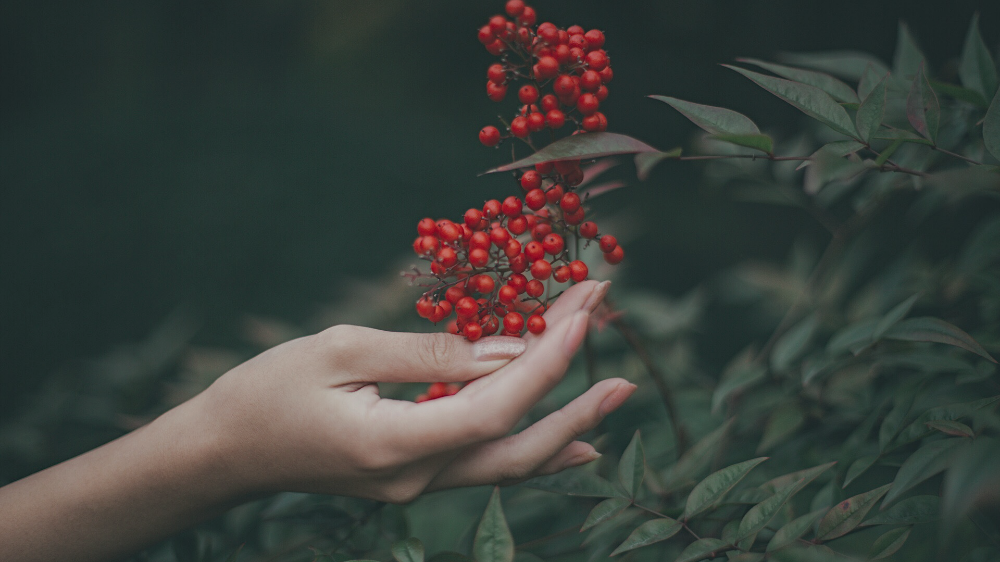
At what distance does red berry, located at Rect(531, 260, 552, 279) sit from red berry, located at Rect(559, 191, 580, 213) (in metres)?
0.08

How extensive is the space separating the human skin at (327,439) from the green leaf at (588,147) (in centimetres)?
18

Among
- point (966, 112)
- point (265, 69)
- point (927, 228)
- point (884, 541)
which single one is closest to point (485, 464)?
point (884, 541)

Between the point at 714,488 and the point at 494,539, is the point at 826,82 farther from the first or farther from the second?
the point at 494,539

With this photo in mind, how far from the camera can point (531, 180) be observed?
2.45 ft

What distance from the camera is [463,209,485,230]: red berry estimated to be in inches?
29.2

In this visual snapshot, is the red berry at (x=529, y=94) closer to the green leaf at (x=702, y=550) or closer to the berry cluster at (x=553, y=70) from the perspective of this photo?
the berry cluster at (x=553, y=70)

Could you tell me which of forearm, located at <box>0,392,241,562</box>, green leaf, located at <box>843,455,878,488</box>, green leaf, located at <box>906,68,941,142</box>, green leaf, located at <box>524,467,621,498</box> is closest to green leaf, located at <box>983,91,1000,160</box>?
green leaf, located at <box>906,68,941,142</box>

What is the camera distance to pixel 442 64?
2.86m

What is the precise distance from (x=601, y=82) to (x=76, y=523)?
0.89 meters

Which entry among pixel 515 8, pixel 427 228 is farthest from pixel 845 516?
pixel 515 8

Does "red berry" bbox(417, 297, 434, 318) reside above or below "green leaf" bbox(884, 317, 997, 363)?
above

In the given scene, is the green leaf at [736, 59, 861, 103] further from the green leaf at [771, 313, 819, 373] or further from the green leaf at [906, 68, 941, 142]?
the green leaf at [771, 313, 819, 373]

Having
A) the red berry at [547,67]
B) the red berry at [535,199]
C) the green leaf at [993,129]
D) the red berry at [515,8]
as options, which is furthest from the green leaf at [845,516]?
the red berry at [515,8]

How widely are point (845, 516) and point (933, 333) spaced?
10.3 inches
